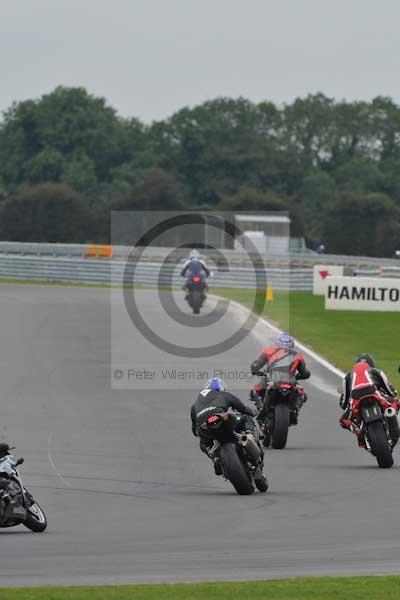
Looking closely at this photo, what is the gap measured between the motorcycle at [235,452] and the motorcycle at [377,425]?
2001 mm

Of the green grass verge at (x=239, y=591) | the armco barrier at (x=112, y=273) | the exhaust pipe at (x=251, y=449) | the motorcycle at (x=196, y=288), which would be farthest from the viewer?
the armco barrier at (x=112, y=273)

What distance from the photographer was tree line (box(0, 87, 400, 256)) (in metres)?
121

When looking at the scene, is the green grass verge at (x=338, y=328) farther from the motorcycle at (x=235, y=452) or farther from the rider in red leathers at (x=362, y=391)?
the motorcycle at (x=235, y=452)

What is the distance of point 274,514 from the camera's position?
1344 centimetres

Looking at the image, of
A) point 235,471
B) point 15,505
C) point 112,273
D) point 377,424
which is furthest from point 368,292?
point 15,505

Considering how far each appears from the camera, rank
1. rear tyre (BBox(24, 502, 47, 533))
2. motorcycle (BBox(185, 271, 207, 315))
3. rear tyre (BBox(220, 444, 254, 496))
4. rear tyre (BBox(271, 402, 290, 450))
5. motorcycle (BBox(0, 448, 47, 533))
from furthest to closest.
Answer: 1. motorcycle (BBox(185, 271, 207, 315))
2. rear tyre (BBox(271, 402, 290, 450))
3. rear tyre (BBox(220, 444, 254, 496))
4. rear tyre (BBox(24, 502, 47, 533))
5. motorcycle (BBox(0, 448, 47, 533))

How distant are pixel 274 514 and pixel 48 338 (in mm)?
20749

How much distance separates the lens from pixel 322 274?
2148 inches

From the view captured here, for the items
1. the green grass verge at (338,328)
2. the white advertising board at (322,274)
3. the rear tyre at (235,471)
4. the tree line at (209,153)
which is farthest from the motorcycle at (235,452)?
the tree line at (209,153)

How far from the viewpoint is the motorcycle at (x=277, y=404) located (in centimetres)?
1811

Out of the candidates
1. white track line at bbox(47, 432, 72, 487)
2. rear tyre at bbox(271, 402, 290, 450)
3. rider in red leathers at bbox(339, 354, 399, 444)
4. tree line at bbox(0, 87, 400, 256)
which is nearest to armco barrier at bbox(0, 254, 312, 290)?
white track line at bbox(47, 432, 72, 487)

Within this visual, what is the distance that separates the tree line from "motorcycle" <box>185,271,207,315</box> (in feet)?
232

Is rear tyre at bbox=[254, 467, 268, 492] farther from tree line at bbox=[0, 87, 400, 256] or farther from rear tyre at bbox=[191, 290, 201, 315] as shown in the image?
tree line at bbox=[0, 87, 400, 256]

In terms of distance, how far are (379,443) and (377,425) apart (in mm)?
218
